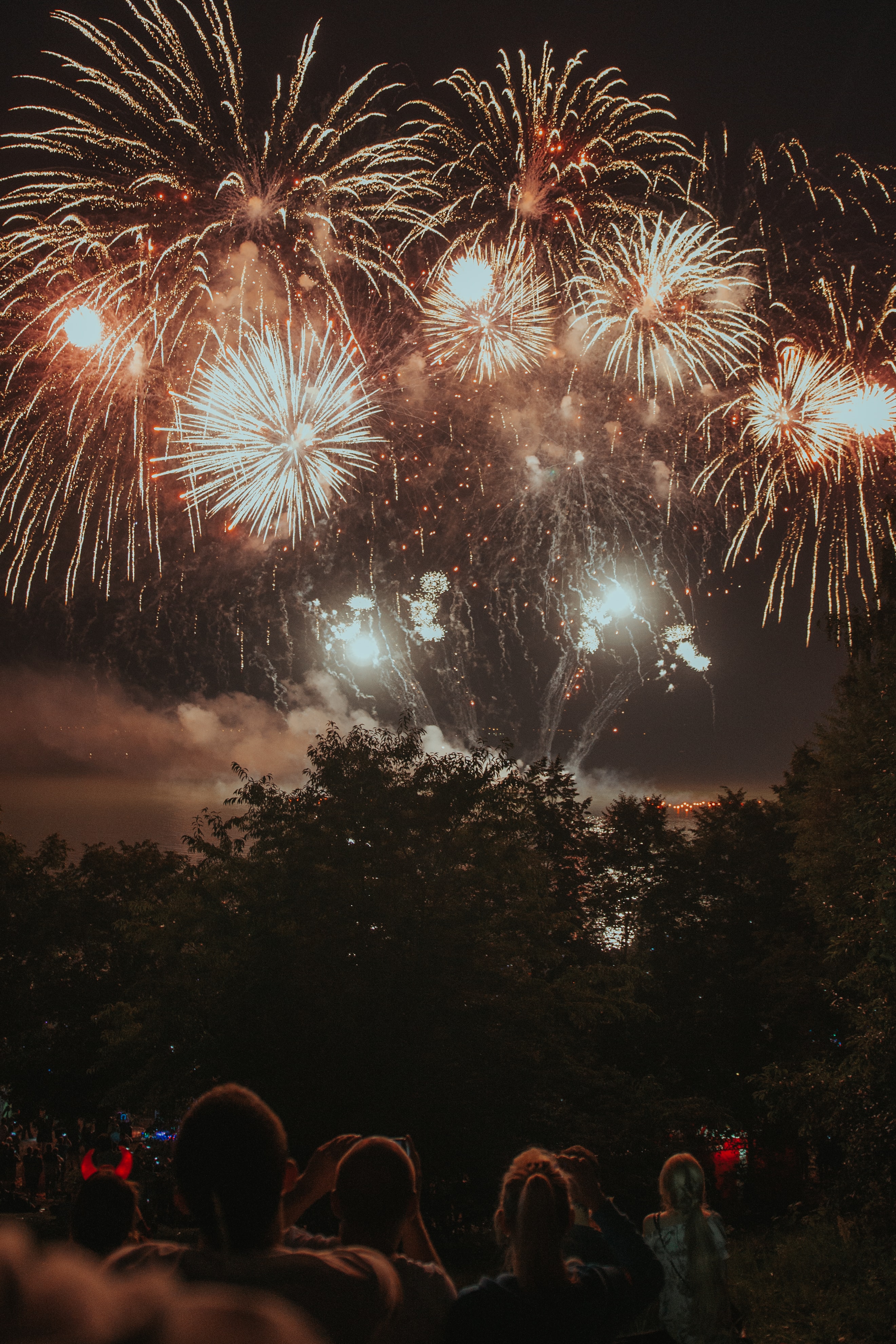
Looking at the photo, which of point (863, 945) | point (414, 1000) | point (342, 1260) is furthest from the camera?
point (414, 1000)

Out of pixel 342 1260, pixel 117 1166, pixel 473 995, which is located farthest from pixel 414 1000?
pixel 342 1260

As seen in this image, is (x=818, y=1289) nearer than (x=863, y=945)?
Yes

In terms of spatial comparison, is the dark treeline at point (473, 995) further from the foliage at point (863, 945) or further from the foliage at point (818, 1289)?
the foliage at point (818, 1289)

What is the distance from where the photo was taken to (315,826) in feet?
57.5

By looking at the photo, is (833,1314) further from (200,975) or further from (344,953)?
(200,975)

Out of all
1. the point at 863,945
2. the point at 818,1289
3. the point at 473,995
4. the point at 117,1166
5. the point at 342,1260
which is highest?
the point at 863,945

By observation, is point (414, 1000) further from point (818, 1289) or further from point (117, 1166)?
point (117, 1166)

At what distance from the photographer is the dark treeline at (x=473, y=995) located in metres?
14.2

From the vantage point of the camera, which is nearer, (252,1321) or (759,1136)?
(252,1321)

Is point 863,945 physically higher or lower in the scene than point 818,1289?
higher

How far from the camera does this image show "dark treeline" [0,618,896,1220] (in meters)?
14.2

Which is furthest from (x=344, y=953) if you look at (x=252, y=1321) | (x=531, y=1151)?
(x=252, y=1321)

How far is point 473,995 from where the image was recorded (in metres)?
15.4

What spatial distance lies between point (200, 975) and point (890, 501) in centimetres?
1608
